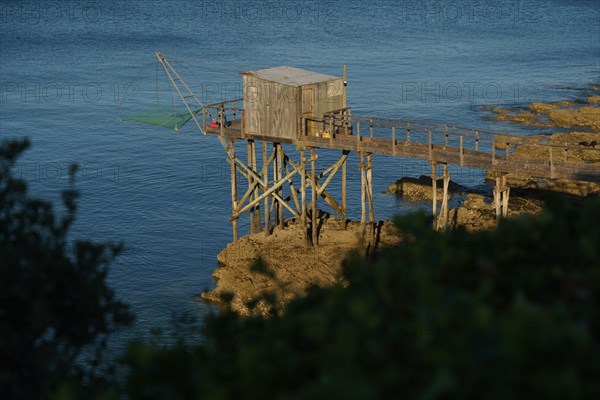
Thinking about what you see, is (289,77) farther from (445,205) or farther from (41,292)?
(41,292)

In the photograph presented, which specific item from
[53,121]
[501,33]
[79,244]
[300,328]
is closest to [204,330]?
[300,328]

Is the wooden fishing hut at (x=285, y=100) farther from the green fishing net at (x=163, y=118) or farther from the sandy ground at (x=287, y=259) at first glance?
the green fishing net at (x=163, y=118)

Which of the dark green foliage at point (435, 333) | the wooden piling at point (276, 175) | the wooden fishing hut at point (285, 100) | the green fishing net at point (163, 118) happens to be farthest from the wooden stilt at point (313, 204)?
the dark green foliage at point (435, 333)

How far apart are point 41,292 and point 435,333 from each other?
8218 mm

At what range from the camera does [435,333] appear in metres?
10.6

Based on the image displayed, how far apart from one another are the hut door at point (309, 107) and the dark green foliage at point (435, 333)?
21.1m

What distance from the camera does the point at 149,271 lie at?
36375mm

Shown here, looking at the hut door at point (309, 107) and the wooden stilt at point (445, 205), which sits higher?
the hut door at point (309, 107)

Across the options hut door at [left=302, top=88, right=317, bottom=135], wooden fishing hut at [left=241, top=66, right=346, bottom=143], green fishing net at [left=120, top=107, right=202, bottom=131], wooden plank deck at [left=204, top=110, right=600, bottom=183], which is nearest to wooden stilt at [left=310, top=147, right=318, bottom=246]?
hut door at [left=302, top=88, right=317, bottom=135]

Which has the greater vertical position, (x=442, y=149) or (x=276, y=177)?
(x=442, y=149)

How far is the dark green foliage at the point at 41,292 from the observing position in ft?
51.2

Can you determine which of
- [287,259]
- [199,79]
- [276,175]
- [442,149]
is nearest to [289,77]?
[276,175]

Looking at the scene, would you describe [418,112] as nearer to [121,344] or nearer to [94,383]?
[121,344]

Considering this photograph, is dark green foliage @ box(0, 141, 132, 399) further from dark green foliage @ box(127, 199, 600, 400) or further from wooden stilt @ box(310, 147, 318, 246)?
wooden stilt @ box(310, 147, 318, 246)
